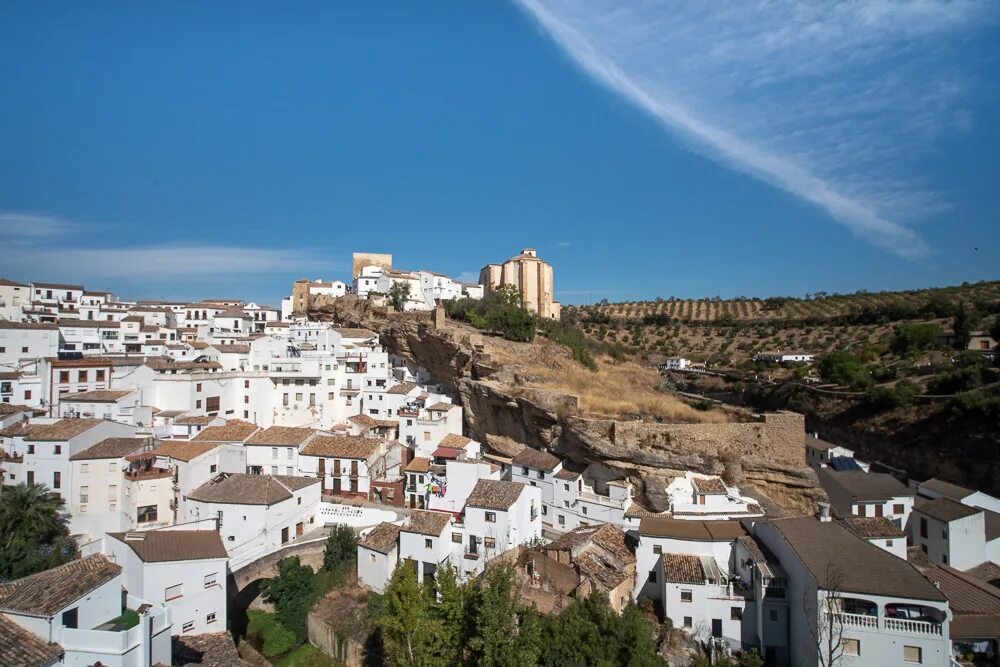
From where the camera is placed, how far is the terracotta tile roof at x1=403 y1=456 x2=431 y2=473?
84.2ft

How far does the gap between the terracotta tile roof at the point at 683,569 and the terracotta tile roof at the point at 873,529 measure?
17.7 feet

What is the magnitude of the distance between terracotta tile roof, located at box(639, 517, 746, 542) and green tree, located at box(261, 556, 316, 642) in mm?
12239

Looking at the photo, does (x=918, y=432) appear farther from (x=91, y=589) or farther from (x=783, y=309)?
(x=783, y=309)

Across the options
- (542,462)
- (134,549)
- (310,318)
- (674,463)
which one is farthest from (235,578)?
(310,318)

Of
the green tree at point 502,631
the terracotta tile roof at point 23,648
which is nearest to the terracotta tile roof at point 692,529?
the green tree at point 502,631

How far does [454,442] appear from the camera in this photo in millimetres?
27594

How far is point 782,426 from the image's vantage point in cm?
2216

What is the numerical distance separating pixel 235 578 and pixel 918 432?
3876 centimetres

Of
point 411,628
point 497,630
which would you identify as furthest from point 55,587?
point 497,630

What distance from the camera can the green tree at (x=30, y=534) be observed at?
62.2 feet

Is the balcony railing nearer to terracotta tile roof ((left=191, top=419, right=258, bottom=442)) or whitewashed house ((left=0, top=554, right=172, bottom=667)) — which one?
whitewashed house ((left=0, top=554, right=172, bottom=667))

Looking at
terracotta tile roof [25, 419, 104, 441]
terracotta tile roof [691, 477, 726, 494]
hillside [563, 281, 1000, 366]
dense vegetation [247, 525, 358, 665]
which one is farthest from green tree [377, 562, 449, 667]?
hillside [563, 281, 1000, 366]

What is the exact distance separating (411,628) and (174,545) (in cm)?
870

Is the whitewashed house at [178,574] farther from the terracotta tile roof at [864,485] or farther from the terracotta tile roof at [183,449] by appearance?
the terracotta tile roof at [864,485]
